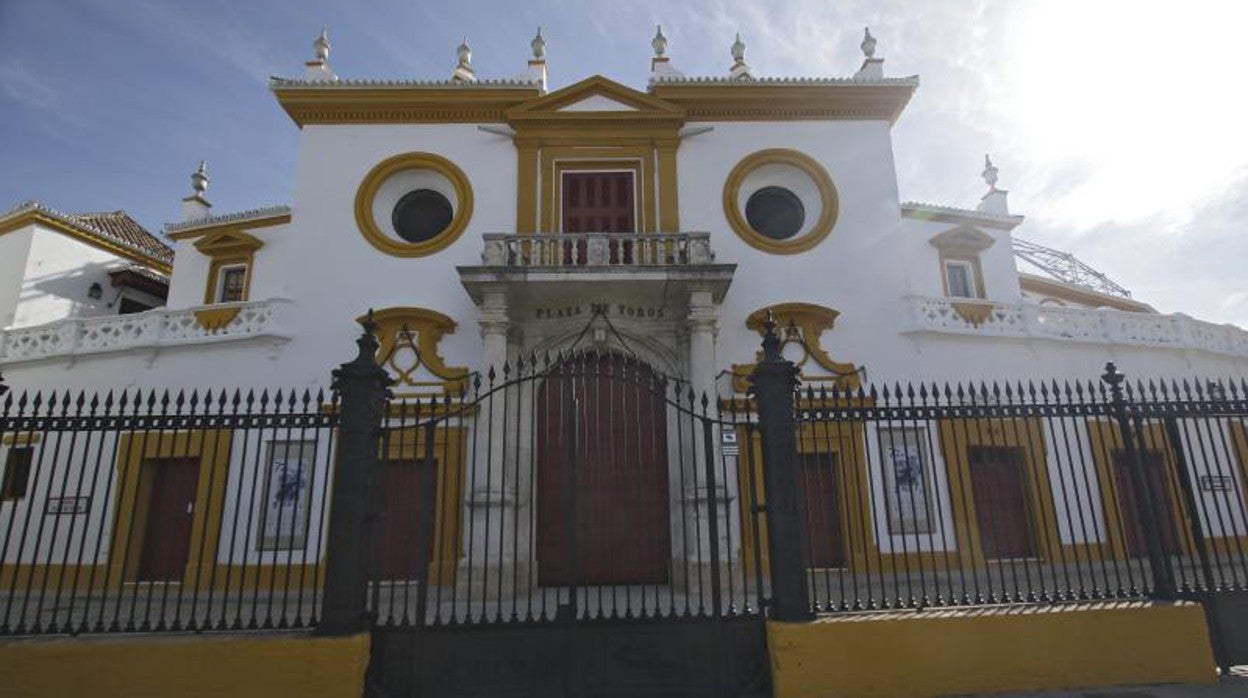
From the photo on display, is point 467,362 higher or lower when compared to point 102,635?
higher

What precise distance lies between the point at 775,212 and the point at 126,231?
17.9 m

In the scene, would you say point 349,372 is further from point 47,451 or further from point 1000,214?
point 1000,214

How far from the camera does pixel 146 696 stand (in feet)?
16.2

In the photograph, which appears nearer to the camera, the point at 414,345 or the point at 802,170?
the point at 414,345

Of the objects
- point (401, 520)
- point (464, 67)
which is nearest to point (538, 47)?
point (464, 67)

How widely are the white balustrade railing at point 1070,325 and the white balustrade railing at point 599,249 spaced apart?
4290 millimetres

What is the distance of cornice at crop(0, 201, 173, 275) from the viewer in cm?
1584

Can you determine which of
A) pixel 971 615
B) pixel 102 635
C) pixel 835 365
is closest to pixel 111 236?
pixel 102 635

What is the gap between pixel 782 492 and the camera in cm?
547

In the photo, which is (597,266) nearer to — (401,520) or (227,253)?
(401,520)


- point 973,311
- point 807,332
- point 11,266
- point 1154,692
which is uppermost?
point 11,266

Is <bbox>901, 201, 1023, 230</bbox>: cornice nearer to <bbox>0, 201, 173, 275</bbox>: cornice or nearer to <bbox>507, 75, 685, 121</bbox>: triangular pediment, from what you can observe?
<bbox>507, 75, 685, 121</bbox>: triangular pediment

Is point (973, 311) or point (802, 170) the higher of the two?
point (802, 170)

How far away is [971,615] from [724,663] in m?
2.03
